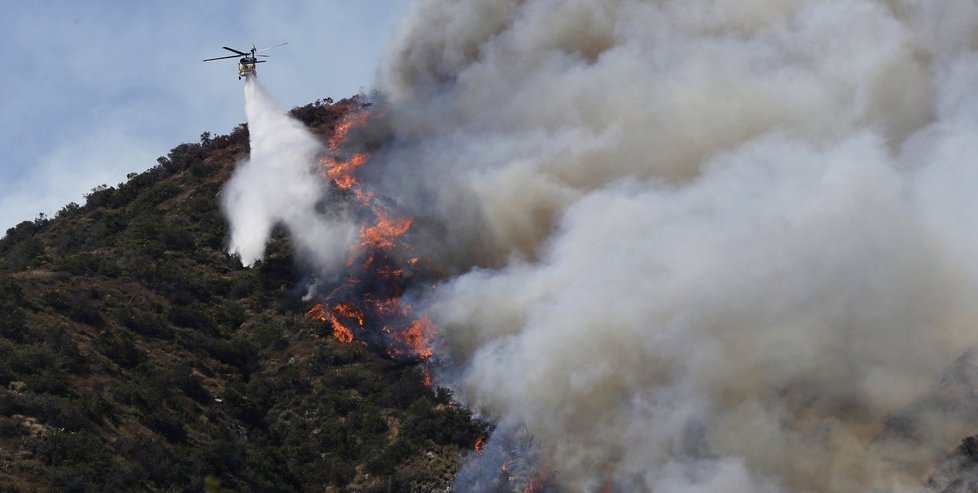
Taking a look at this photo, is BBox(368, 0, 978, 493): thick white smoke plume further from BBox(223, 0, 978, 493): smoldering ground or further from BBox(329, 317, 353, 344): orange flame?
BBox(329, 317, 353, 344): orange flame

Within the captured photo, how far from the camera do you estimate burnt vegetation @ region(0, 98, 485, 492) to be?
4219cm

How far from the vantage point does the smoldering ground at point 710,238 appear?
40656 millimetres

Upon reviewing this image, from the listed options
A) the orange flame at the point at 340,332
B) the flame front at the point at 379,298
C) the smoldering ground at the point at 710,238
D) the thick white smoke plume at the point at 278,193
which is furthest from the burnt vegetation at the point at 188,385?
the smoldering ground at the point at 710,238

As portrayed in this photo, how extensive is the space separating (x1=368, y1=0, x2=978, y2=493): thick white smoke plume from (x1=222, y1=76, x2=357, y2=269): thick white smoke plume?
5319 mm

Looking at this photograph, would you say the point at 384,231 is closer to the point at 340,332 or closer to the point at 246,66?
the point at 340,332

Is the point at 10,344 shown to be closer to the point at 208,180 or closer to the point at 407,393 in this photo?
the point at 407,393

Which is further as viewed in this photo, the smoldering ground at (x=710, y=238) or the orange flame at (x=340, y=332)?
the orange flame at (x=340, y=332)

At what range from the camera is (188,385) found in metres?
50.6

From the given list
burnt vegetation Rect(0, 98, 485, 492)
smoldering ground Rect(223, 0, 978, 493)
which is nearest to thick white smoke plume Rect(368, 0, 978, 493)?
smoldering ground Rect(223, 0, 978, 493)

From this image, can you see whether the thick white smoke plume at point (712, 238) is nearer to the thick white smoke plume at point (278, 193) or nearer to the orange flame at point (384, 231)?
the orange flame at point (384, 231)

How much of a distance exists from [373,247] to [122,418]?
20.9 m

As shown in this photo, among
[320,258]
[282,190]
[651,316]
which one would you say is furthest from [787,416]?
[282,190]

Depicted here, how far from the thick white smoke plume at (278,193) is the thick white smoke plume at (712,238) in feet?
17.5

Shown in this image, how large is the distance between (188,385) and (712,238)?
88.0 ft
